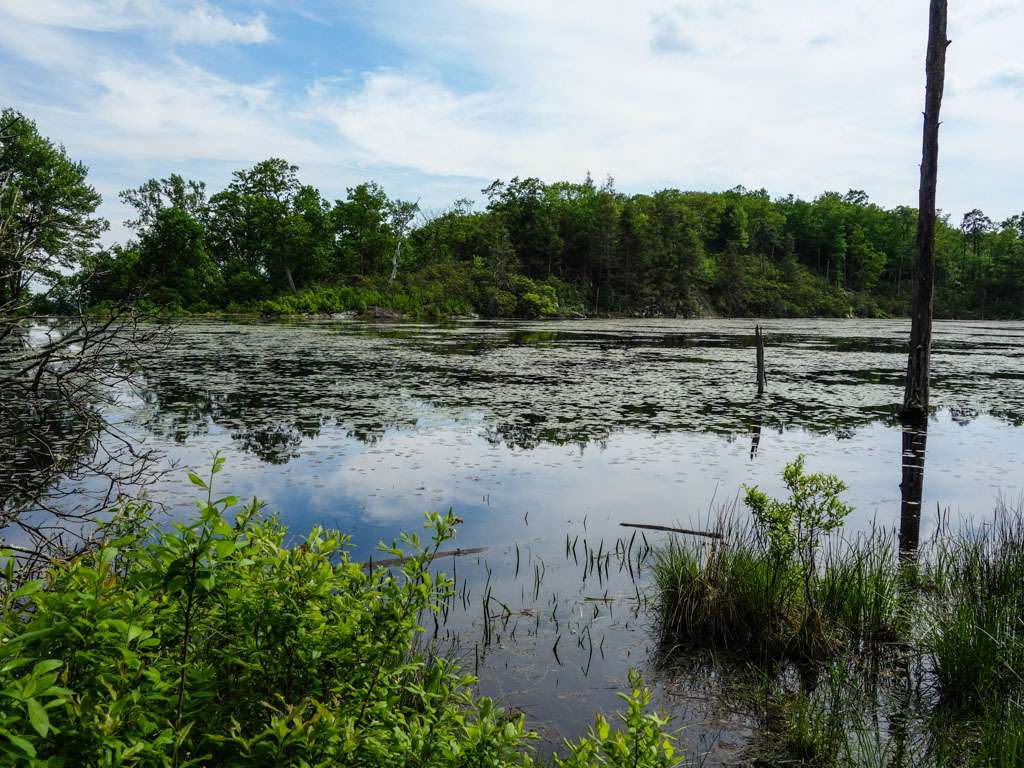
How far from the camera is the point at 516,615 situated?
5.82 m

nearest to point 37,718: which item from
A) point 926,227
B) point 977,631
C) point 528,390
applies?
point 977,631

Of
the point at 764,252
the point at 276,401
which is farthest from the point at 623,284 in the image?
the point at 276,401

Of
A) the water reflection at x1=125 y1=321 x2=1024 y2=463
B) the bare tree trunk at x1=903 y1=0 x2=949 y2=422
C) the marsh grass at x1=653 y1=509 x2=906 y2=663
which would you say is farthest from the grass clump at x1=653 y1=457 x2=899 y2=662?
the bare tree trunk at x1=903 y1=0 x2=949 y2=422

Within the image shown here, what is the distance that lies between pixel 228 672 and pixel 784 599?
4365 millimetres

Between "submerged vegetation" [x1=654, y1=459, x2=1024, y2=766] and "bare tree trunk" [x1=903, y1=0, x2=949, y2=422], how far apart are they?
845 centimetres

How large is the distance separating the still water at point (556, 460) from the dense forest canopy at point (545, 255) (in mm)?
39496

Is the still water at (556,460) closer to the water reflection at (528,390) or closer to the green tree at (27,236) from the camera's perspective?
the water reflection at (528,390)

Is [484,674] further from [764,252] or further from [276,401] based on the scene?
[764,252]

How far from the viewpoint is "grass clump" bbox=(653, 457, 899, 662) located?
521 cm

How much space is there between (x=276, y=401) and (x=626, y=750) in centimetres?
1541

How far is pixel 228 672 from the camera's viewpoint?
2633 millimetres

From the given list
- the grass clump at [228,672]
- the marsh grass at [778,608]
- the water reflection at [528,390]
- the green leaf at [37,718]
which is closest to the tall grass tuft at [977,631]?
the marsh grass at [778,608]

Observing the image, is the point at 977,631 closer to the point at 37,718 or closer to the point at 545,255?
the point at 37,718

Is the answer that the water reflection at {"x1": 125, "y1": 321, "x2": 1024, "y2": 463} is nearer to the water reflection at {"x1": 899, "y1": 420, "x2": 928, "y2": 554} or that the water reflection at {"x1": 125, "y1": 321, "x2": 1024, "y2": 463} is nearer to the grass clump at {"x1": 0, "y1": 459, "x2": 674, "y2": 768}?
the water reflection at {"x1": 899, "y1": 420, "x2": 928, "y2": 554}
